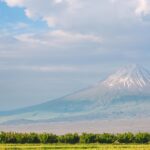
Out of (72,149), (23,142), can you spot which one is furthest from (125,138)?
(72,149)

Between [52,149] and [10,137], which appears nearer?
[52,149]

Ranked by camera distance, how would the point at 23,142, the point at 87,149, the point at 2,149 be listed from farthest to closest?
the point at 23,142 → the point at 87,149 → the point at 2,149

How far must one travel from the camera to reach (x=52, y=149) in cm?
5869

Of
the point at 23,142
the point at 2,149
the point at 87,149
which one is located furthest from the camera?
the point at 23,142

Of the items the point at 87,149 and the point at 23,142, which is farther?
the point at 23,142

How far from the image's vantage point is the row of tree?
244 ft

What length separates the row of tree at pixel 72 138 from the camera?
244 feet

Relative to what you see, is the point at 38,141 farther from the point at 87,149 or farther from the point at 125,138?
the point at 87,149

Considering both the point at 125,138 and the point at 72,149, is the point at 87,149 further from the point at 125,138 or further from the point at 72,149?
the point at 125,138

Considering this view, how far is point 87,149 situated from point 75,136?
18572 mm

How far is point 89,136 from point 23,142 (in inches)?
317

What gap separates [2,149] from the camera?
175 ft

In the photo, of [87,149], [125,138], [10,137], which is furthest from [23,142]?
[87,149]

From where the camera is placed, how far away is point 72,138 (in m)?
75.9
